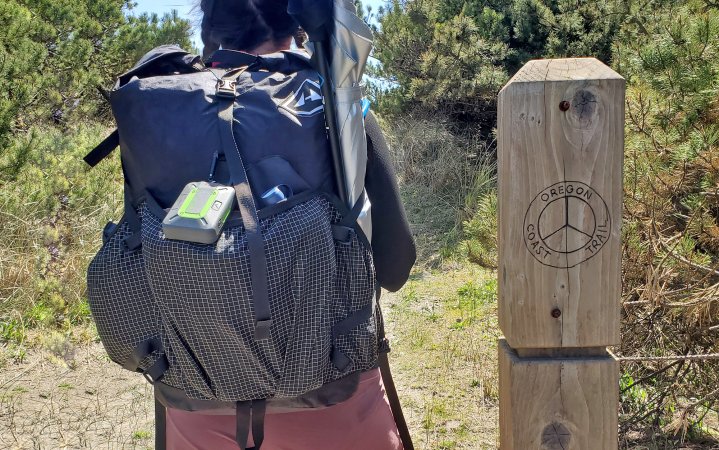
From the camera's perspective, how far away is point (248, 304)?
1.40 metres

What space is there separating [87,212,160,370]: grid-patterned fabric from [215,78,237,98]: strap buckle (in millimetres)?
376

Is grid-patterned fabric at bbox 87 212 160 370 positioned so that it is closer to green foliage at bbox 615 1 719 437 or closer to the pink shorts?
the pink shorts

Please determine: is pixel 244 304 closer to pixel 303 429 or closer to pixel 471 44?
pixel 303 429

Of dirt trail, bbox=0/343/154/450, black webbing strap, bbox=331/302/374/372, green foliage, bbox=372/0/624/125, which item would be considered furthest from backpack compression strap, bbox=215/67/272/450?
green foliage, bbox=372/0/624/125

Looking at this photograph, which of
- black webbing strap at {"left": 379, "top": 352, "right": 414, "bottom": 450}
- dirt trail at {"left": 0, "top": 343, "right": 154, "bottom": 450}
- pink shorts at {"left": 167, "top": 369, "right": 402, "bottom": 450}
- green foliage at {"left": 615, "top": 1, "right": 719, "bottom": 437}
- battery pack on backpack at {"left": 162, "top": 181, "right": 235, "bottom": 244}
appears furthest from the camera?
dirt trail at {"left": 0, "top": 343, "right": 154, "bottom": 450}

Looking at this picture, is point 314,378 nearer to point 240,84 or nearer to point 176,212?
point 176,212

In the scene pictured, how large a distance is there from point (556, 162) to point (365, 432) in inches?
30.2

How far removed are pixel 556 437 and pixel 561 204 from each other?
52 centimetres

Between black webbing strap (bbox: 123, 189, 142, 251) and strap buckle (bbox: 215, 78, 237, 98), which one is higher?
strap buckle (bbox: 215, 78, 237, 98)

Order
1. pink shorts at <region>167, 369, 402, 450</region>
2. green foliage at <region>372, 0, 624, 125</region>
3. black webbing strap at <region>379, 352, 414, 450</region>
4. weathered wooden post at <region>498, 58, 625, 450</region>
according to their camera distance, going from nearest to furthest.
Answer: weathered wooden post at <region>498, 58, 625, 450</region> → pink shorts at <region>167, 369, 402, 450</region> → black webbing strap at <region>379, 352, 414, 450</region> → green foliage at <region>372, 0, 624, 125</region>

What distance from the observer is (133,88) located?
5.07 ft

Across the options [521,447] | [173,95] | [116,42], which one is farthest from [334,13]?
[116,42]

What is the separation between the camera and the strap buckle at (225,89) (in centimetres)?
149

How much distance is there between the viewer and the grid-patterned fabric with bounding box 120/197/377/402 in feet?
4.58
